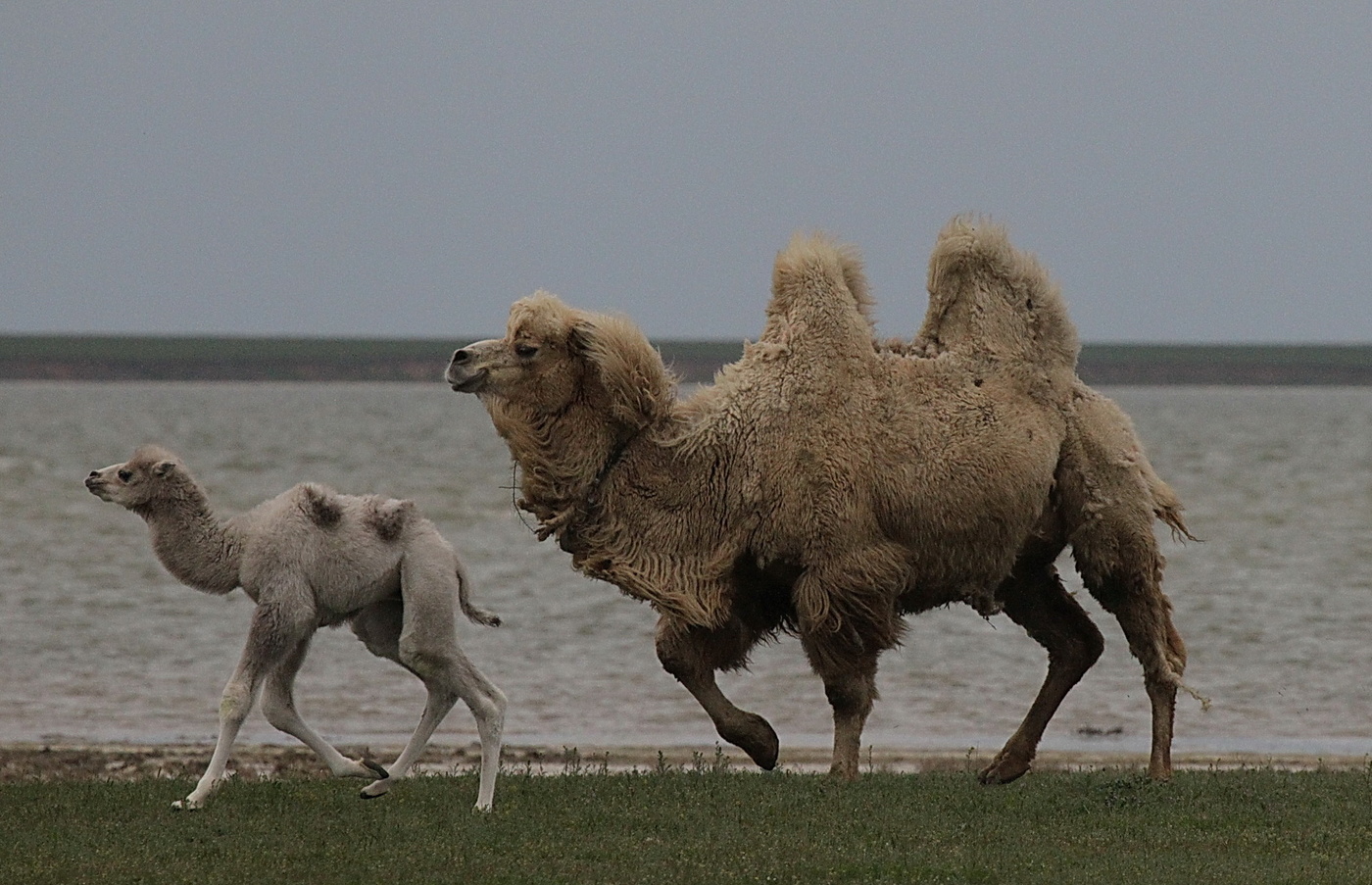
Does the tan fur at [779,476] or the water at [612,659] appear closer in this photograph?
the tan fur at [779,476]

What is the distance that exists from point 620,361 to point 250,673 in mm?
2189

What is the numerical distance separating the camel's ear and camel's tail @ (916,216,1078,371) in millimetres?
1578

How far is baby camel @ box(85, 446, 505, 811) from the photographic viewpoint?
9.63 metres

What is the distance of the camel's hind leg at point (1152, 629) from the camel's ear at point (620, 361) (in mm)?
2452

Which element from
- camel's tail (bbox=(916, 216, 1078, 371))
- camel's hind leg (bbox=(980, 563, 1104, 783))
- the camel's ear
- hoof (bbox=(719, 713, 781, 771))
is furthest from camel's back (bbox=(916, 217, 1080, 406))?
hoof (bbox=(719, 713, 781, 771))

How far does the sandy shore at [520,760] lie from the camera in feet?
42.2

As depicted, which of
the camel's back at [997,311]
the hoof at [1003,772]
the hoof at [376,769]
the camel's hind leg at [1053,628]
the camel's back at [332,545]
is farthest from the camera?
the camel's hind leg at [1053,628]

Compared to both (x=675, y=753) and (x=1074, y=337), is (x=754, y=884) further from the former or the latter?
(x=675, y=753)

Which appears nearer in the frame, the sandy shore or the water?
the sandy shore

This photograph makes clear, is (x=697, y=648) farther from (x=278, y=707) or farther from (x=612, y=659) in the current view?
(x=612, y=659)

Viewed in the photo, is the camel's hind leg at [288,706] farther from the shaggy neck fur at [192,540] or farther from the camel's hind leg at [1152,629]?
the camel's hind leg at [1152,629]

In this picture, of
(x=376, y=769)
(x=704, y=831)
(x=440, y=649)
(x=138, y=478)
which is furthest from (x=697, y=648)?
(x=138, y=478)

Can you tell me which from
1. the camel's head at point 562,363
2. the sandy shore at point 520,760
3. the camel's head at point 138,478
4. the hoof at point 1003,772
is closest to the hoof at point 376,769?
the camel's head at point 138,478

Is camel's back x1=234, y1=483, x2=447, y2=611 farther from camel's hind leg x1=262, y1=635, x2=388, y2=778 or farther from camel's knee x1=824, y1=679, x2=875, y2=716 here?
camel's knee x1=824, y1=679, x2=875, y2=716
